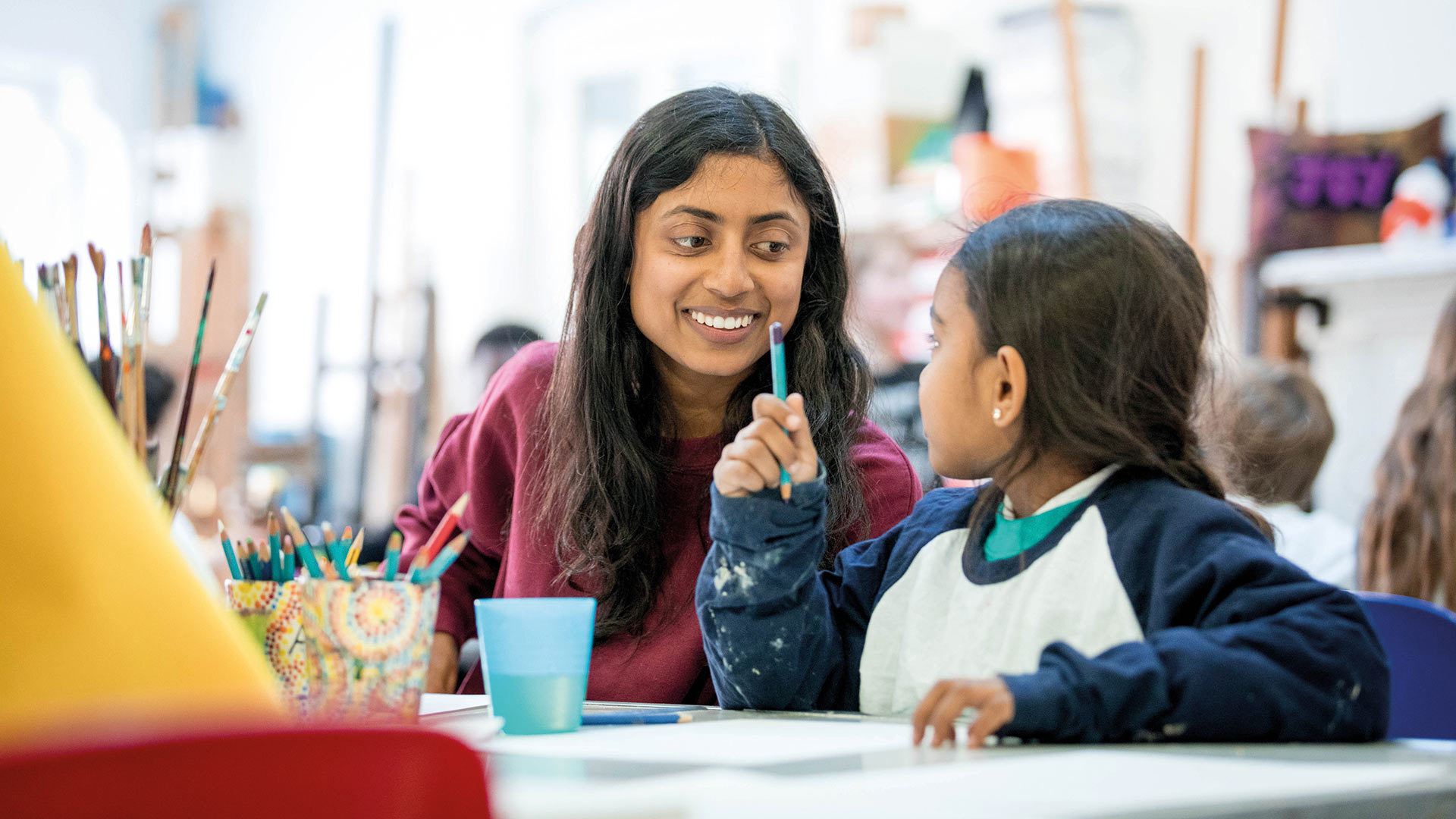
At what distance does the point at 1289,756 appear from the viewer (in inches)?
27.6

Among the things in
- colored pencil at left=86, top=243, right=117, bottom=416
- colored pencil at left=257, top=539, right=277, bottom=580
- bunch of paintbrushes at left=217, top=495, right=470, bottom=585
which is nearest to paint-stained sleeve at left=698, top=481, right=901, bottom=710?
bunch of paintbrushes at left=217, top=495, right=470, bottom=585

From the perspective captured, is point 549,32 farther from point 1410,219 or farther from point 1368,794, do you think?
point 1368,794

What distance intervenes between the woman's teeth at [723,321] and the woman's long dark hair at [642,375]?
100mm

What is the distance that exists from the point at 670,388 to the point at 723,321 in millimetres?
169

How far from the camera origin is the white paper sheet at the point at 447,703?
96 centimetres

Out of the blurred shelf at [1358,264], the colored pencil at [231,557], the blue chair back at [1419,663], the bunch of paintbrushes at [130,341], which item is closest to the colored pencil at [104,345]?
the bunch of paintbrushes at [130,341]

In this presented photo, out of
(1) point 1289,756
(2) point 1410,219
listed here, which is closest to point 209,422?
(1) point 1289,756

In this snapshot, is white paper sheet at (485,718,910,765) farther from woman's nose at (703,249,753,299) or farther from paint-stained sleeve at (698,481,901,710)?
woman's nose at (703,249,753,299)

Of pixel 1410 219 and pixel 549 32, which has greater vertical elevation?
pixel 549 32

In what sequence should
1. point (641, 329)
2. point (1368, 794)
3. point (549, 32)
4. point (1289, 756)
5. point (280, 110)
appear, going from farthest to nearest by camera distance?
point (280, 110)
point (549, 32)
point (641, 329)
point (1289, 756)
point (1368, 794)

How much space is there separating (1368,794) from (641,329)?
37.2 inches

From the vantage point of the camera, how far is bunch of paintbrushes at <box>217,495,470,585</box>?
0.80 meters

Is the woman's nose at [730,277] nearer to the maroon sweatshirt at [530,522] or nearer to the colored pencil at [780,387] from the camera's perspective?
the maroon sweatshirt at [530,522]

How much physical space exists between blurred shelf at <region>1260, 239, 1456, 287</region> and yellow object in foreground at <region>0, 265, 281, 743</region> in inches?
119
